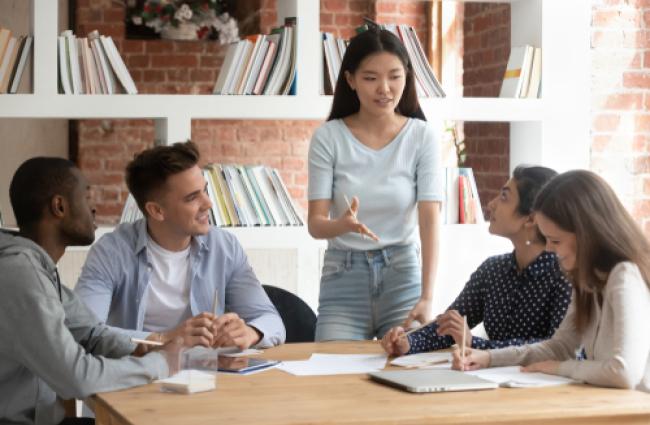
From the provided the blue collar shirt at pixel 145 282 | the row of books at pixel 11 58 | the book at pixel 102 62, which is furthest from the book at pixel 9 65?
the blue collar shirt at pixel 145 282

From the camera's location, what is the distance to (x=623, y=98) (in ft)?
14.9

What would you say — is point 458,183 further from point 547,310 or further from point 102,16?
point 102,16

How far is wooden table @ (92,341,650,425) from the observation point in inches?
76.7

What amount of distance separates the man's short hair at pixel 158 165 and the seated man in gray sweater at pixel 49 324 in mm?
487

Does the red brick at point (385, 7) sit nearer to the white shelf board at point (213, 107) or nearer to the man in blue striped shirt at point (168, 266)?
the white shelf board at point (213, 107)

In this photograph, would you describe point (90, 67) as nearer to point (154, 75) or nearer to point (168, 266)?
point (168, 266)

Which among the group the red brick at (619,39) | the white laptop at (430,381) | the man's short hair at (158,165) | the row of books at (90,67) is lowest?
the white laptop at (430,381)

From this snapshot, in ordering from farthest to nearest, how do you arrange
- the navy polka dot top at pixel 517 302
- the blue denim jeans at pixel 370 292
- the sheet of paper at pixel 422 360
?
the blue denim jeans at pixel 370 292
the navy polka dot top at pixel 517 302
the sheet of paper at pixel 422 360

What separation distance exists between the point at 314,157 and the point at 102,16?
4713 mm

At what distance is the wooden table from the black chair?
92cm

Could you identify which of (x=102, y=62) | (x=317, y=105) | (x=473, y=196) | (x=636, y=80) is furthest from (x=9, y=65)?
(x=636, y=80)

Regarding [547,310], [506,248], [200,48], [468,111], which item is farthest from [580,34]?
[200,48]

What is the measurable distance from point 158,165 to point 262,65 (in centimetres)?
120

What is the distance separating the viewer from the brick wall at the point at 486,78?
5.36 meters
